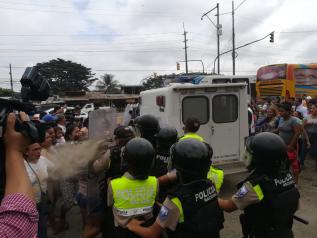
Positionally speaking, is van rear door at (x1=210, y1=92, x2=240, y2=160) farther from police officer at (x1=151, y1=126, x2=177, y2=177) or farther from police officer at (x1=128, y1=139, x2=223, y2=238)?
police officer at (x1=128, y1=139, x2=223, y2=238)

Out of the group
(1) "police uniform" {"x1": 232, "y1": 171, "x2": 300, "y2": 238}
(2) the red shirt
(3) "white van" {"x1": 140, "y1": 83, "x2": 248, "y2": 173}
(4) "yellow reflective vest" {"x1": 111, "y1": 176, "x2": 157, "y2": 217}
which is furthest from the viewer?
(3) "white van" {"x1": 140, "y1": 83, "x2": 248, "y2": 173}

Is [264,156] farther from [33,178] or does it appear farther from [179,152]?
[33,178]

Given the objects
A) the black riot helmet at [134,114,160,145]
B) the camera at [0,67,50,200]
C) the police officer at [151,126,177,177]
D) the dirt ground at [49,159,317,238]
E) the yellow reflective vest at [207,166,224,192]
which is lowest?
the dirt ground at [49,159,317,238]

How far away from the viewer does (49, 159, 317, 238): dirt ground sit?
530 centimetres

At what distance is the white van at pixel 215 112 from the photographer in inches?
288

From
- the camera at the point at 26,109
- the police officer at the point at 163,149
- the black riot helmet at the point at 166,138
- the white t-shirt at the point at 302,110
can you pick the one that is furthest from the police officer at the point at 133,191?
the white t-shirt at the point at 302,110

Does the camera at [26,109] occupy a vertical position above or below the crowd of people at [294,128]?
above

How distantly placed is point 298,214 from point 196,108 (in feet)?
9.10

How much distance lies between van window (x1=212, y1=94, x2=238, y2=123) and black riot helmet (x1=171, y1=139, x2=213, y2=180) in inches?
200

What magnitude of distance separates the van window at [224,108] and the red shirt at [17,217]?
6461 millimetres

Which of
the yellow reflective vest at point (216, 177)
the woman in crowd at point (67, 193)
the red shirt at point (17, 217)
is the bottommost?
the woman in crowd at point (67, 193)

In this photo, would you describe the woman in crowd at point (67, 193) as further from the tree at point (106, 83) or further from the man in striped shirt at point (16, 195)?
the tree at point (106, 83)

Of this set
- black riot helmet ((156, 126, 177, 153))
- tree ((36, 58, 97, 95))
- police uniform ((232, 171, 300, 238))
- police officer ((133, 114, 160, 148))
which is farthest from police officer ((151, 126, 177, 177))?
tree ((36, 58, 97, 95))

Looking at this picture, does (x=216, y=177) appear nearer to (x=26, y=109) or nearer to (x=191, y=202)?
(x=191, y=202)
